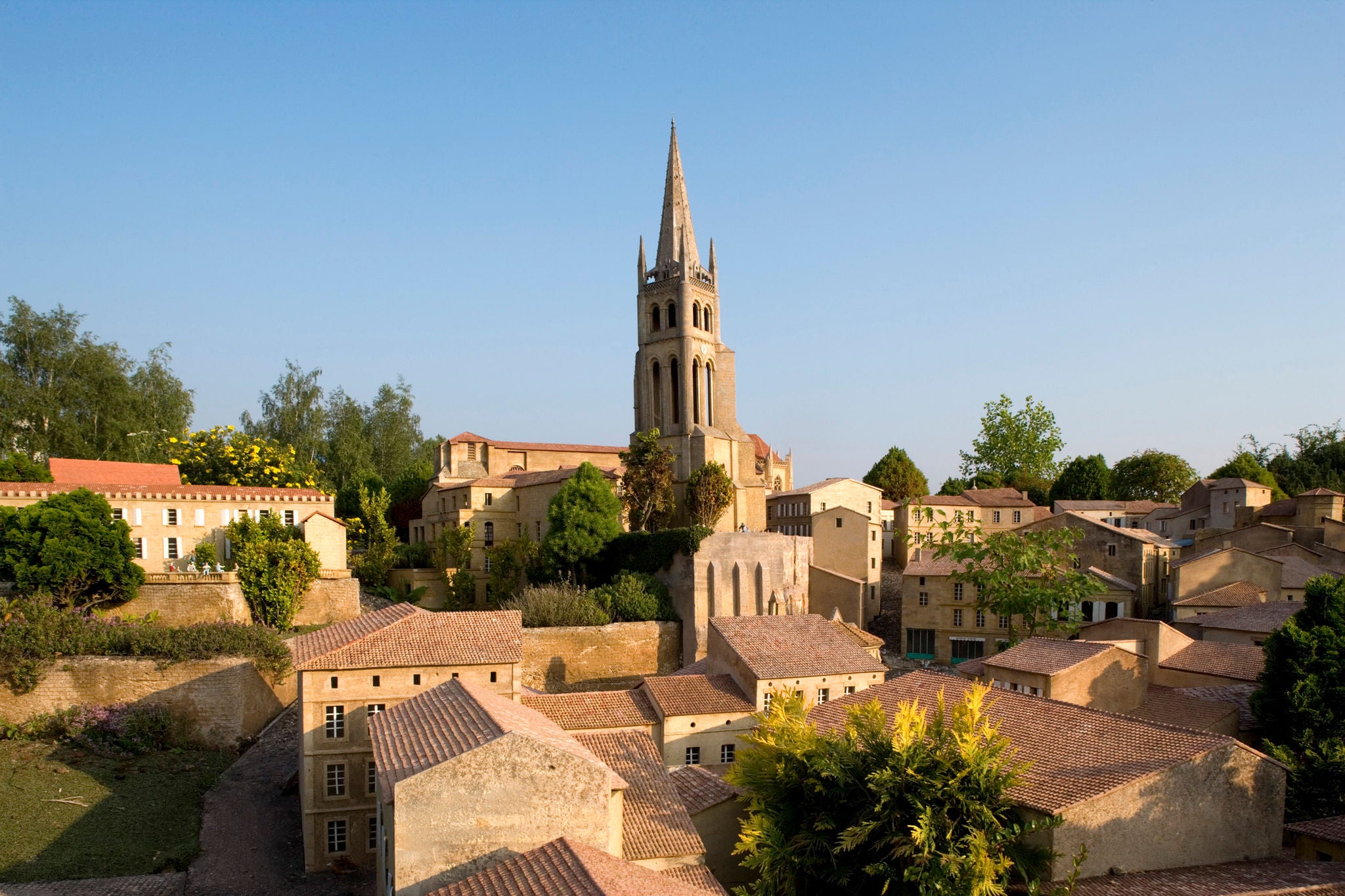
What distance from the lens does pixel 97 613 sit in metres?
30.6

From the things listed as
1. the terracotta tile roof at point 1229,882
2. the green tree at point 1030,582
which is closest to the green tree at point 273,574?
the green tree at point 1030,582

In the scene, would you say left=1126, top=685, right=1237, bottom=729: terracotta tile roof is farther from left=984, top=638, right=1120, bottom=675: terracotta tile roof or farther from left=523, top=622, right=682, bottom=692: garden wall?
left=523, top=622, right=682, bottom=692: garden wall

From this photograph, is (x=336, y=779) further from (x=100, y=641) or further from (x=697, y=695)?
(x=100, y=641)

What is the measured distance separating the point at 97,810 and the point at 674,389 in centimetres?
3792

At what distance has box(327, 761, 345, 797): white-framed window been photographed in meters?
22.4

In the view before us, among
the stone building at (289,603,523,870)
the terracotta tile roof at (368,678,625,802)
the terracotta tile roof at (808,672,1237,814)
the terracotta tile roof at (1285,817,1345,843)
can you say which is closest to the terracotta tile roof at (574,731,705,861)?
the terracotta tile roof at (368,678,625,802)

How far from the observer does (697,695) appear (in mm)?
27594

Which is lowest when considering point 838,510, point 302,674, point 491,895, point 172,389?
point 491,895

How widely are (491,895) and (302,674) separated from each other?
1096cm

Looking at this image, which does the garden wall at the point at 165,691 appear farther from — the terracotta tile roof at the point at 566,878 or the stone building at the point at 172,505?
the terracotta tile roof at the point at 566,878

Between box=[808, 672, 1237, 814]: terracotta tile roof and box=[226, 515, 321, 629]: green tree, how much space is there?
21817mm

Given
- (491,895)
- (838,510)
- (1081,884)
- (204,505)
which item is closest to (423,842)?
(491,895)

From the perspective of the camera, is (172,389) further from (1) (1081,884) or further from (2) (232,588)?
(1) (1081,884)

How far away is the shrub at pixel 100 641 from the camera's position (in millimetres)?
27422
